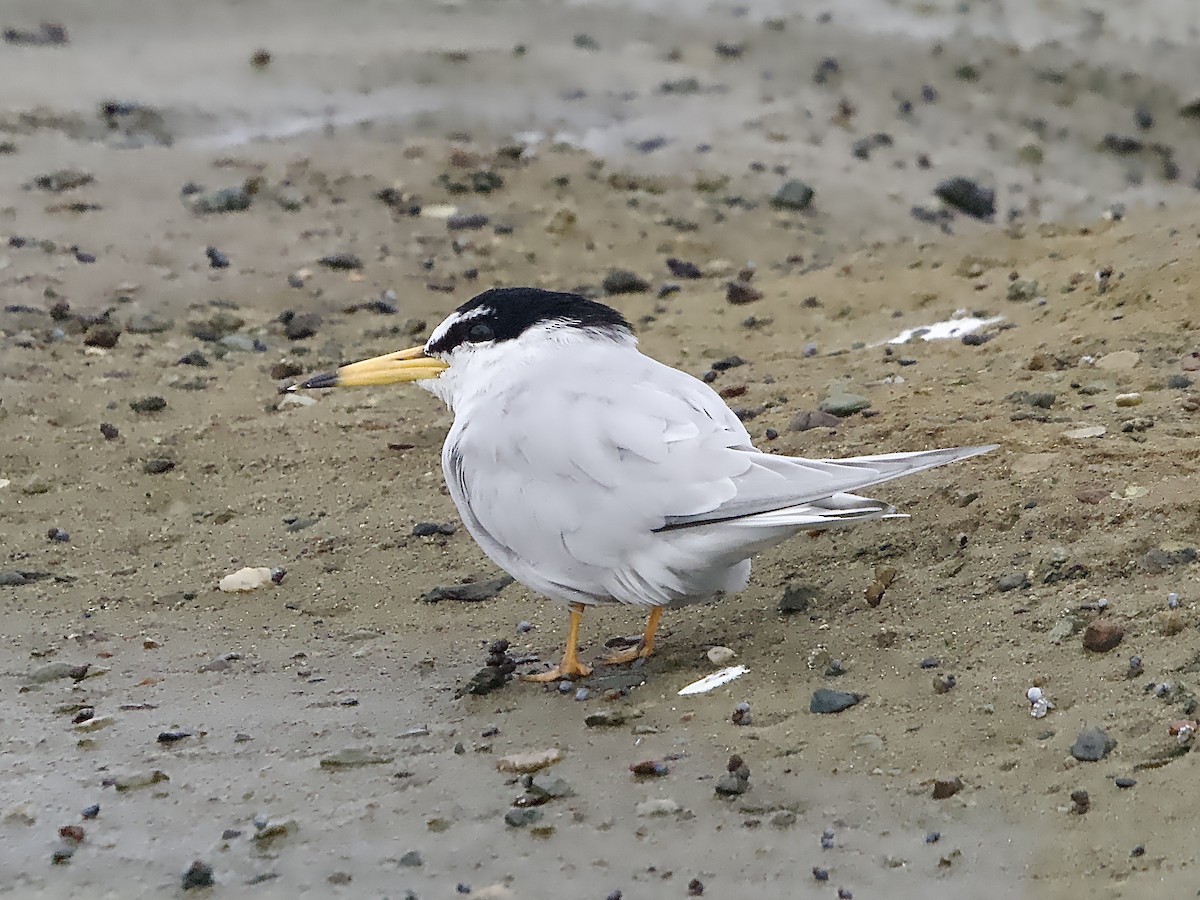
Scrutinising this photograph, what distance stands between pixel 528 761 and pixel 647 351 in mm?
3335

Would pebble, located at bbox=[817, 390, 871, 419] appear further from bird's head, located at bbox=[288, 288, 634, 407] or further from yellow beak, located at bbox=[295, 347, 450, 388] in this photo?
yellow beak, located at bbox=[295, 347, 450, 388]

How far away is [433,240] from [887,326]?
2.48 metres

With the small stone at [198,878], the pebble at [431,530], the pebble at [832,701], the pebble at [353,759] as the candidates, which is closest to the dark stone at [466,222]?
the pebble at [431,530]

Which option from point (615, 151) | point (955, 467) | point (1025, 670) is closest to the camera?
point (1025, 670)

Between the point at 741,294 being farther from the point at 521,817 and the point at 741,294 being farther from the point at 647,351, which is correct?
the point at 521,817

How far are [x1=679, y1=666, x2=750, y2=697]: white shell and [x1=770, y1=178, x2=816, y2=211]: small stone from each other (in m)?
5.05

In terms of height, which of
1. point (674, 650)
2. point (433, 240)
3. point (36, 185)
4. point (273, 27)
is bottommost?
point (674, 650)

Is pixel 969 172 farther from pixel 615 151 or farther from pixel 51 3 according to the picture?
pixel 51 3

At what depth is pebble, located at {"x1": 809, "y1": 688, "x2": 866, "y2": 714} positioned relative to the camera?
11.1 ft

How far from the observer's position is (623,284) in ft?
24.1

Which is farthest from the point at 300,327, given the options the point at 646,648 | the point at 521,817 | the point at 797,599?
the point at 521,817

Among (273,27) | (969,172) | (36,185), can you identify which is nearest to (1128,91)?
(969,172)

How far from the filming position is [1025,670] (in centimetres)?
338

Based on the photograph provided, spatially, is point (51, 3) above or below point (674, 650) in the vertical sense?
above
